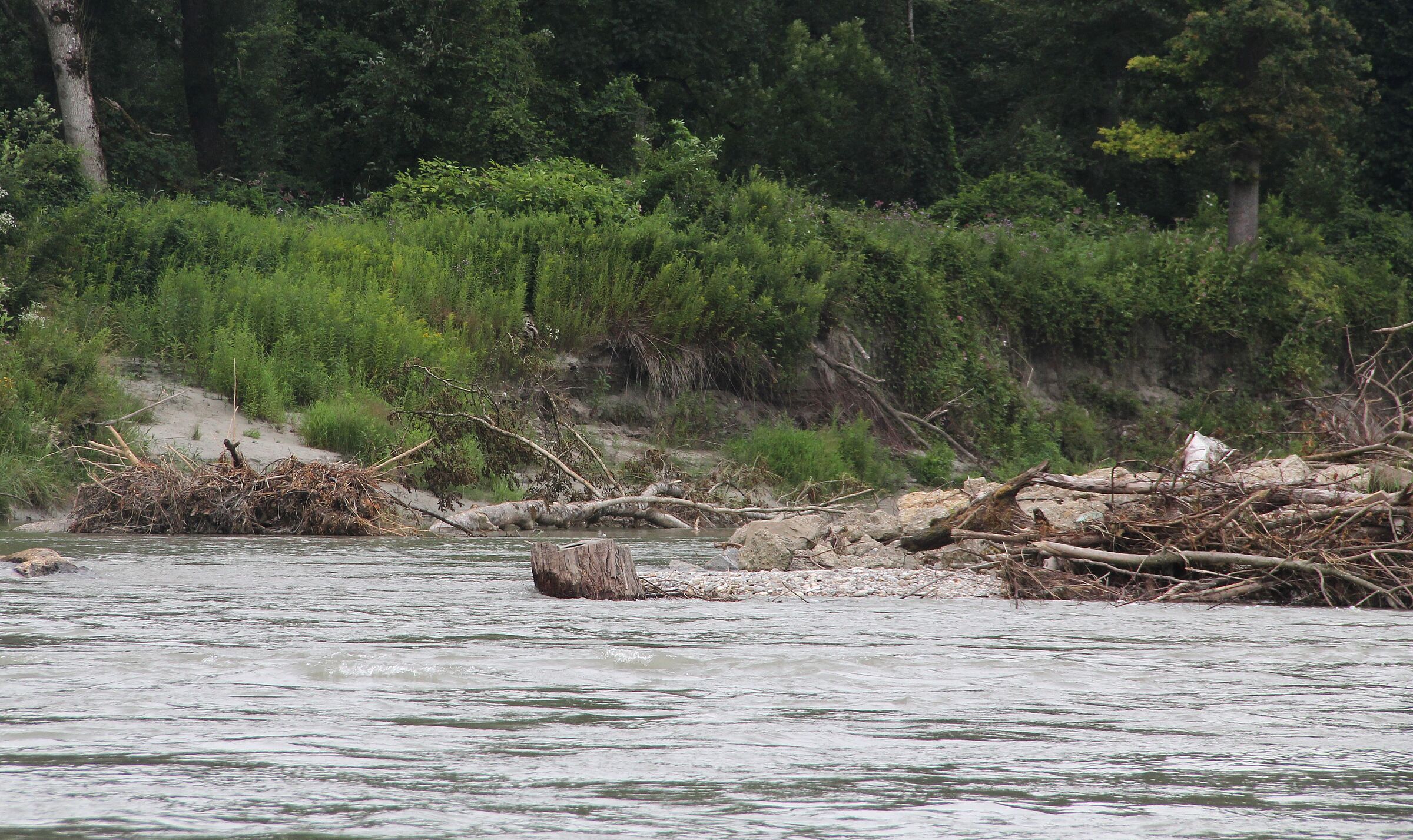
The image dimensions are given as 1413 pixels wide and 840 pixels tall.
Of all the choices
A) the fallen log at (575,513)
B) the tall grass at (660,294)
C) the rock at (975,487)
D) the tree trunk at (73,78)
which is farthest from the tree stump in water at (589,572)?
the tree trunk at (73,78)

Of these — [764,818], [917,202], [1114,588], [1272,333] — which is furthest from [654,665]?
[917,202]

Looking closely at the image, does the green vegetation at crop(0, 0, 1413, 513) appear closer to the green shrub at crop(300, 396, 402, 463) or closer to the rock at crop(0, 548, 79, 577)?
the green shrub at crop(300, 396, 402, 463)

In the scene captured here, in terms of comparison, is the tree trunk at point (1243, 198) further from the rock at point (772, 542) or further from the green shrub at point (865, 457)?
the rock at point (772, 542)

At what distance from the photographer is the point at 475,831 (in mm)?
3443

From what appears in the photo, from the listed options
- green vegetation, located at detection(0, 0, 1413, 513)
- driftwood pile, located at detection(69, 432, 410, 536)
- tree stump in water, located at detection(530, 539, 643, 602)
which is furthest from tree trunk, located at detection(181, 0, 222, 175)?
tree stump in water, located at detection(530, 539, 643, 602)

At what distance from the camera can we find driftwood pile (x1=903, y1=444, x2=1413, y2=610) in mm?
8836

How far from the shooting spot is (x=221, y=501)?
13.6m

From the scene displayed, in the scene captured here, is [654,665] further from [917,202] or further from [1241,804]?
[917,202]

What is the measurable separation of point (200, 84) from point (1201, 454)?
25166 millimetres

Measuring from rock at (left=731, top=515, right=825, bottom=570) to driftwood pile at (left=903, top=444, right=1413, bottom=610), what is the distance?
1149mm

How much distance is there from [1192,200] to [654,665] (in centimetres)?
3141

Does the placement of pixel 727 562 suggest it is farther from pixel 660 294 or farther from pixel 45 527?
pixel 660 294

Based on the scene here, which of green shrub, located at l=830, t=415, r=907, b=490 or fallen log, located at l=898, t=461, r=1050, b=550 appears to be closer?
fallen log, located at l=898, t=461, r=1050, b=550

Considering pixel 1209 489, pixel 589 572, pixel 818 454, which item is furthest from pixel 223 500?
pixel 1209 489
